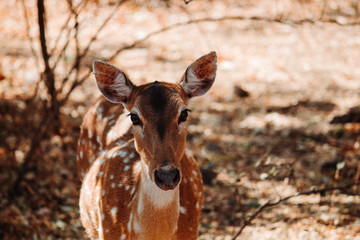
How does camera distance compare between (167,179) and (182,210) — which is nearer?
(167,179)

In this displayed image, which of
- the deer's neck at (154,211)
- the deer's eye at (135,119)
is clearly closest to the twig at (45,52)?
the deer's eye at (135,119)

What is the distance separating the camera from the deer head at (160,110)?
107 inches

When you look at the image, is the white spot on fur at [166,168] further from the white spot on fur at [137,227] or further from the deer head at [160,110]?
the white spot on fur at [137,227]

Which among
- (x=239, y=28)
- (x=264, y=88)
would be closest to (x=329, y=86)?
(x=264, y=88)

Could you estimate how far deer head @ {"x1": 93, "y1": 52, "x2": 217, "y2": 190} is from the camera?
2717mm

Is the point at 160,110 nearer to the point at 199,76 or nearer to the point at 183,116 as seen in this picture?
the point at 183,116

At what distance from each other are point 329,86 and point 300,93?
484 millimetres

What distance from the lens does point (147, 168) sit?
305 cm

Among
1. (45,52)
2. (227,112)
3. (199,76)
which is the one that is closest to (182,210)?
(199,76)

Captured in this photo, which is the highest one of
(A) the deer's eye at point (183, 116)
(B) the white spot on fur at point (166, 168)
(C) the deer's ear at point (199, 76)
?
(C) the deer's ear at point (199, 76)

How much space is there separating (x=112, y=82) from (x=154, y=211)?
37.7 inches

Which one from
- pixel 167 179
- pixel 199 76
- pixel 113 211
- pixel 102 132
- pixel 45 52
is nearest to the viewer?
pixel 167 179

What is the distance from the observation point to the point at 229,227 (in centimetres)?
480

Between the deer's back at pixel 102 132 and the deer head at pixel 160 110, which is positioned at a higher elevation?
the deer head at pixel 160 110
